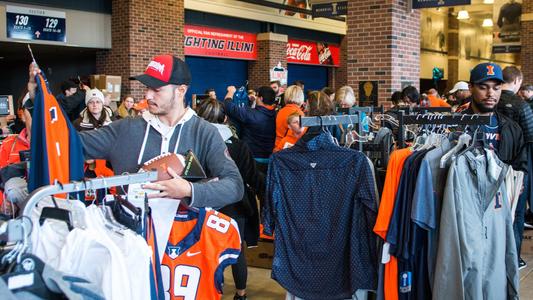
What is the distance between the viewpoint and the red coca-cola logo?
20594 millimetres

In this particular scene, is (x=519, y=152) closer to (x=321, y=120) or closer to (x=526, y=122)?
(x=526, y=122)

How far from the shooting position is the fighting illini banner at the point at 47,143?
7.04 ft

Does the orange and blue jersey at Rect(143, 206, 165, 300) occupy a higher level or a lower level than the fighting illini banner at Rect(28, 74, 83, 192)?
lower

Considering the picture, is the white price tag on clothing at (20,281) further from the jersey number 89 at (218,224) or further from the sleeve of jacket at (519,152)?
the sleeve of jacket at (519,152)

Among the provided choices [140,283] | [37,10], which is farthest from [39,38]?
[140,283]

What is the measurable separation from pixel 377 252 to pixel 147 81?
5.47ft

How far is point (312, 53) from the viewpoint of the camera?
2184cm

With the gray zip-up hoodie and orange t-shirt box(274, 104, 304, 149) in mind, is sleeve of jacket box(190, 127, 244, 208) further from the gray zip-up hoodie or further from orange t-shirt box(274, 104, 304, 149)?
orange t-shirt box(274, 104, 304, 149)

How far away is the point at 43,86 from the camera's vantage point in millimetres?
2203

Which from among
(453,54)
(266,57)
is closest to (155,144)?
(266,57)

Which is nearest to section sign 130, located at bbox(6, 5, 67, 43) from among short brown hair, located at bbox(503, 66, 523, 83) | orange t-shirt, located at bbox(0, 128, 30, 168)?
orange t-shirt, located at bbox(0, 128, 30, 168)

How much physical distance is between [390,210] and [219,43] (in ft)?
49.8

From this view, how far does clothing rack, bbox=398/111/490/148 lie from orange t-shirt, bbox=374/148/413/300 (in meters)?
0.37

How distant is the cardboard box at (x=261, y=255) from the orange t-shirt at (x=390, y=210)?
2.45m
